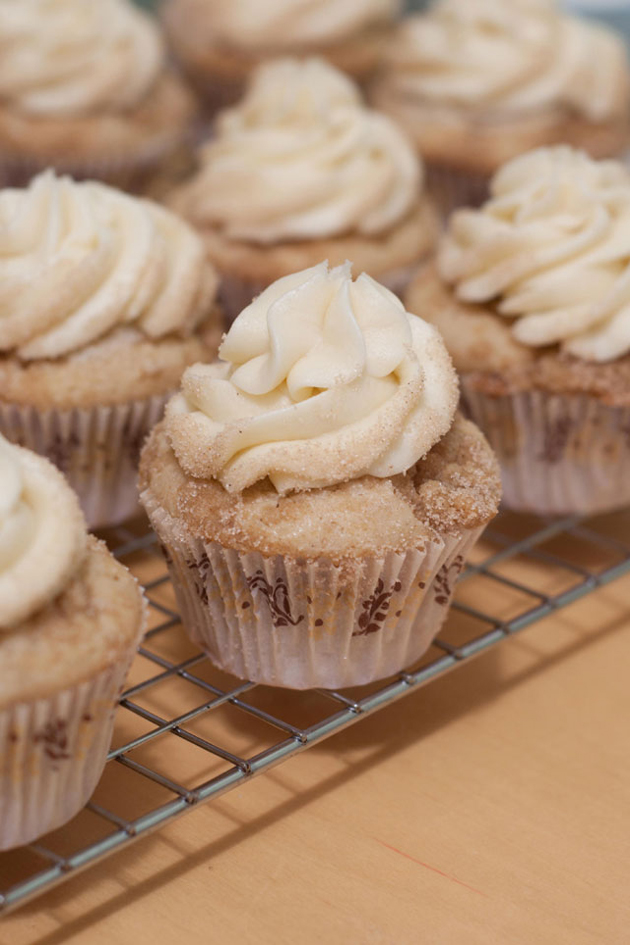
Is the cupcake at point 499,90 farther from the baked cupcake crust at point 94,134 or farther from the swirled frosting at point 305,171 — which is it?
the baked cupcake crust at point 94,134

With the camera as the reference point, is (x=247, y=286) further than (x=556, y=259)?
Yes

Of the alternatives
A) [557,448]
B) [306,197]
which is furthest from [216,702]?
[306,197]

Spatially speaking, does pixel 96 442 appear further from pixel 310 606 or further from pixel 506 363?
pixel 506 363

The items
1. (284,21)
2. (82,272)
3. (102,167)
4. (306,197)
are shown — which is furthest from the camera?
(284,21)

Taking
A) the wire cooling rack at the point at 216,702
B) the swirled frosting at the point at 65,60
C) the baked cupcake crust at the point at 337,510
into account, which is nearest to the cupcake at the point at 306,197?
the swirled frosting at the point at 65,60

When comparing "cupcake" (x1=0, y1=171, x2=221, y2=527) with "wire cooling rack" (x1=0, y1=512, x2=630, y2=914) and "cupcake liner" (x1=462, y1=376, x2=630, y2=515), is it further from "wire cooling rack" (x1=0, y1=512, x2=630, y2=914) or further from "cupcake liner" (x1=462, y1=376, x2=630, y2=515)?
"cupcake liner" (x1=462, y1=376, x2=630, y2=515)

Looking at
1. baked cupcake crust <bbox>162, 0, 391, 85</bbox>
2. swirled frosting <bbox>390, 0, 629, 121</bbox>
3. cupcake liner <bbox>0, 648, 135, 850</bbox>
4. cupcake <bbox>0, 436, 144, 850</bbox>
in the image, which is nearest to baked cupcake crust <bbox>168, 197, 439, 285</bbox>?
swirled frosting <bbox>390, 0, 629, 121</bbox>
